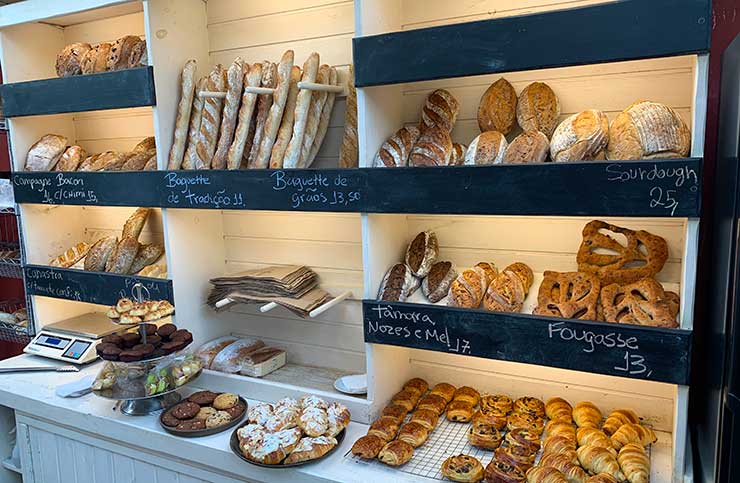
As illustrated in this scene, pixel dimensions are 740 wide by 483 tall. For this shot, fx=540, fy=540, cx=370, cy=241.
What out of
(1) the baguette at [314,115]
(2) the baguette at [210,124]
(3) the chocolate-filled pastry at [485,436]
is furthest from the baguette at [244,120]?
(3) the chocolate-filled pastry at [485,436]

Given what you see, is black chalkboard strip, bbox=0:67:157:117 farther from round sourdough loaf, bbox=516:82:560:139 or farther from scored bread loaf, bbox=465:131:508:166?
round sourdough loaf, bbox=516:82:560:139

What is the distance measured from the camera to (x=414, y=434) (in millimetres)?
1571

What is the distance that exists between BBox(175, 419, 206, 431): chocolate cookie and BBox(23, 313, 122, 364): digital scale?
2.59ft

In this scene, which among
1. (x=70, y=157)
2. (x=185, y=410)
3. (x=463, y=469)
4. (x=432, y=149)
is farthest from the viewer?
(x=70, y=157)

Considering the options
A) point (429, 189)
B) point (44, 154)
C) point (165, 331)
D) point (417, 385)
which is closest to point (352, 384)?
point (417, 385)

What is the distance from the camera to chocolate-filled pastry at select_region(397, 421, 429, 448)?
1.56 meters

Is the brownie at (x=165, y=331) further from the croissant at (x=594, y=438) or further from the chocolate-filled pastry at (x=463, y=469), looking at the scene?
the croissant at (x=594, y=438)

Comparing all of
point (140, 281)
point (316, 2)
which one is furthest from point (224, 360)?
point (316, 2)

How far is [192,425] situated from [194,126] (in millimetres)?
1053

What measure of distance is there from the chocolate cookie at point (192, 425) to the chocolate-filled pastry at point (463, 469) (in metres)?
0.77

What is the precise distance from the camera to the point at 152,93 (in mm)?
1953

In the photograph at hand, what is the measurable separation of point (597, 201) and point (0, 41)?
244cm

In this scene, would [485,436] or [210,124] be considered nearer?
[485,436]

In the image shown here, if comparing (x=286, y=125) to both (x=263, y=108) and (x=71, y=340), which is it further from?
(x=71, y=340)
